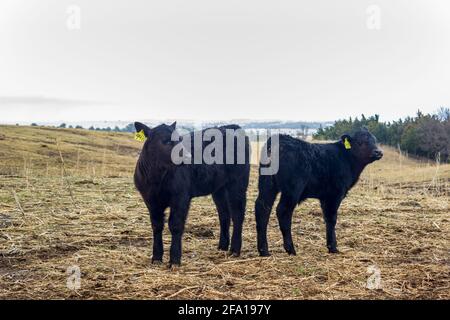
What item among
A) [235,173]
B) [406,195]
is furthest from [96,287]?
[406,195]

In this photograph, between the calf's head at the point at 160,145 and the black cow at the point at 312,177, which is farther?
the black cow at the point at 312,177

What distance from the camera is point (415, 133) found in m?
32.9

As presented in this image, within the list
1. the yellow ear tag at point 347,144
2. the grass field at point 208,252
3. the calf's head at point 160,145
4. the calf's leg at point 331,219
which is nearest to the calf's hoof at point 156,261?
the grass field at point 208,252

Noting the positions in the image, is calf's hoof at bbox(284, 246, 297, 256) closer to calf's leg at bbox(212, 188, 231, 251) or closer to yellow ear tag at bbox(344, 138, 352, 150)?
calf's leg at bbox(212, 188, 231, 251)

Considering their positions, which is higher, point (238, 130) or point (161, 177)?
point (238, 130)

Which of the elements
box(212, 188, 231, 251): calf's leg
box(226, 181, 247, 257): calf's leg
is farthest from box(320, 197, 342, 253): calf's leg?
box(212, 188, 231, 251): calf's leg

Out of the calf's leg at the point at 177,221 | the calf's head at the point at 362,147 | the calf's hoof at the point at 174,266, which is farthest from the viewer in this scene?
the calf's head at the point at 362,147

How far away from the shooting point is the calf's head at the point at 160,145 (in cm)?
750

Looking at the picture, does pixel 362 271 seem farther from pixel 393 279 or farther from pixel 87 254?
pixel 87 254

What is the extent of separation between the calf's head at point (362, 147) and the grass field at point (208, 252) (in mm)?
1463

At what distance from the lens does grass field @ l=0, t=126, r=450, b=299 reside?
20.7ft

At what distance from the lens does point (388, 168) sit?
29219 mm

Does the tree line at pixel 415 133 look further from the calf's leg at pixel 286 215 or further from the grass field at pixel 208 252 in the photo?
the calf's leg at pixel 286 215
